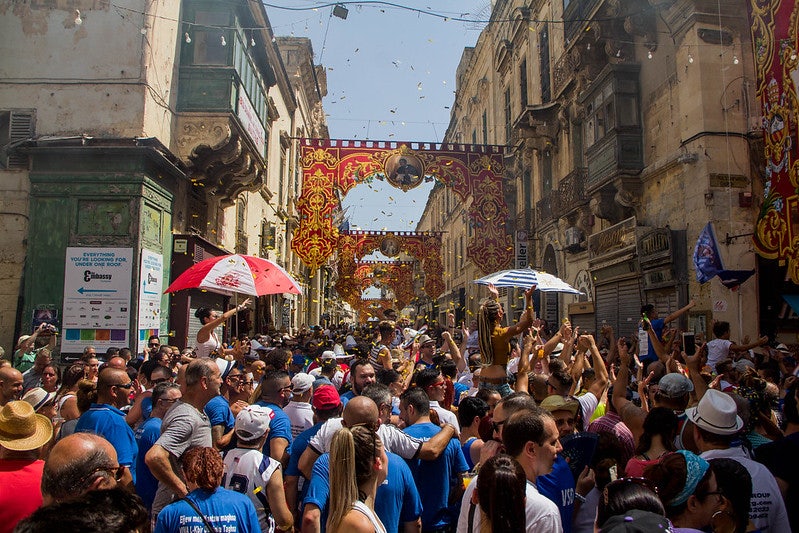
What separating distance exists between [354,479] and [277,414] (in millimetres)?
2051

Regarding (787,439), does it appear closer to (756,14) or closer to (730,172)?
(756,14)

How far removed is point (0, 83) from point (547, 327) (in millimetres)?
16857

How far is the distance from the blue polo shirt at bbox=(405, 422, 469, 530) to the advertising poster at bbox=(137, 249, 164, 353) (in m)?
9.02

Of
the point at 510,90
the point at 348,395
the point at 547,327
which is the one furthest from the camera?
the point at 510,90

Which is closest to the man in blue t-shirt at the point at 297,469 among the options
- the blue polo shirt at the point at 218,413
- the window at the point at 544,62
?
the blue polo shirt at the point at 218,413

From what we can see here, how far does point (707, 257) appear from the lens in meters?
10.8

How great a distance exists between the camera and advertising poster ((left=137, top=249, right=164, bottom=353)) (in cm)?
1185

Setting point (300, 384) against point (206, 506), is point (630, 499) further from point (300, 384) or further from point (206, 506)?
point (300, 384)

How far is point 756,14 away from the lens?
8.05m

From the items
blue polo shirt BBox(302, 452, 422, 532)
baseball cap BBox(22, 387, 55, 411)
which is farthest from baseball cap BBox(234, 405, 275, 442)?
baseball cap BBox(22, 387, 55, 411)

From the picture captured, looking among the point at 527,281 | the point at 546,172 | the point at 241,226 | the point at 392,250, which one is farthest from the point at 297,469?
the point at 392,250

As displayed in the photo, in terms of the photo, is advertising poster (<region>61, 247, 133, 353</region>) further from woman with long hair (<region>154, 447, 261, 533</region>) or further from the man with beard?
woman with long hair (<region>154, 447, 261, 533</region>)

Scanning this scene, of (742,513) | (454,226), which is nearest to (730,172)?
(742,513)

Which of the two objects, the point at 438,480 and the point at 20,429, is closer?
the point at 20,429
